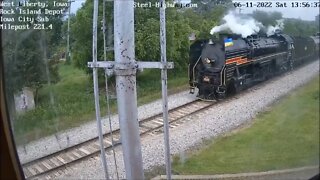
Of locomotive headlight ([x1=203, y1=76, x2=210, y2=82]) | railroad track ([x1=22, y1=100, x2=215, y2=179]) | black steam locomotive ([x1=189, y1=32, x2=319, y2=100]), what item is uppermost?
black steam locomotive ([x1=189, y1=32, x2=319, y2=100])

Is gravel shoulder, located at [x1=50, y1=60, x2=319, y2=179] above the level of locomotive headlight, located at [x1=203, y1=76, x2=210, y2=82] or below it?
below

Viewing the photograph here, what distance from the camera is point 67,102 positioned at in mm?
1253

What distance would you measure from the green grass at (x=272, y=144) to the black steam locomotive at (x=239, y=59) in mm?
139

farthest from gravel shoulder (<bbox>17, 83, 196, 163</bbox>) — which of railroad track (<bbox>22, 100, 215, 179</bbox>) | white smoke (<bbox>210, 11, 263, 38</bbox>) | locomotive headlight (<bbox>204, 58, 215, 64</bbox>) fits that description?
white smoke (<bbox>210, 11, 263, 38</bbox>)

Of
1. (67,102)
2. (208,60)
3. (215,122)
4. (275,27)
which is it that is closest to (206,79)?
(208,60)

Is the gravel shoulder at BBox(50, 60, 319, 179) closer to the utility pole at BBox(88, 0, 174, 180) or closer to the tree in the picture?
the utility pole at BBox(88, 0, 174, 180)

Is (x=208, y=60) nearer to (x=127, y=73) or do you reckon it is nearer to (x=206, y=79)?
(x=206, y=79)

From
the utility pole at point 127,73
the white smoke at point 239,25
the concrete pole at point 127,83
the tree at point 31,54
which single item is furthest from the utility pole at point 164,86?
the tree at point 31,54

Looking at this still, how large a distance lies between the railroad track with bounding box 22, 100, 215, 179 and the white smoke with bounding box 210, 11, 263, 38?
12.0 inches

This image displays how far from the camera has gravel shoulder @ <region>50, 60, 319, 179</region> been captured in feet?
4.25

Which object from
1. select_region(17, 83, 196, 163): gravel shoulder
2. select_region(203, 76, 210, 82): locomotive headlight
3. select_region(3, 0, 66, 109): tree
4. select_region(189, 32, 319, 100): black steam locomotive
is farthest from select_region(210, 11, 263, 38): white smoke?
select_region(3, 0, 66, 109): tree

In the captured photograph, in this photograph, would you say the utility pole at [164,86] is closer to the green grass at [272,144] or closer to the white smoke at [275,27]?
the green grass at [272,144]

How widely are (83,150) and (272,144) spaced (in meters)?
0.77

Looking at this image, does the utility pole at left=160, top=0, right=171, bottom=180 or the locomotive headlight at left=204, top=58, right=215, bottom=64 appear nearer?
the utility pole at left=160, top=0, right=171, bottom=180
